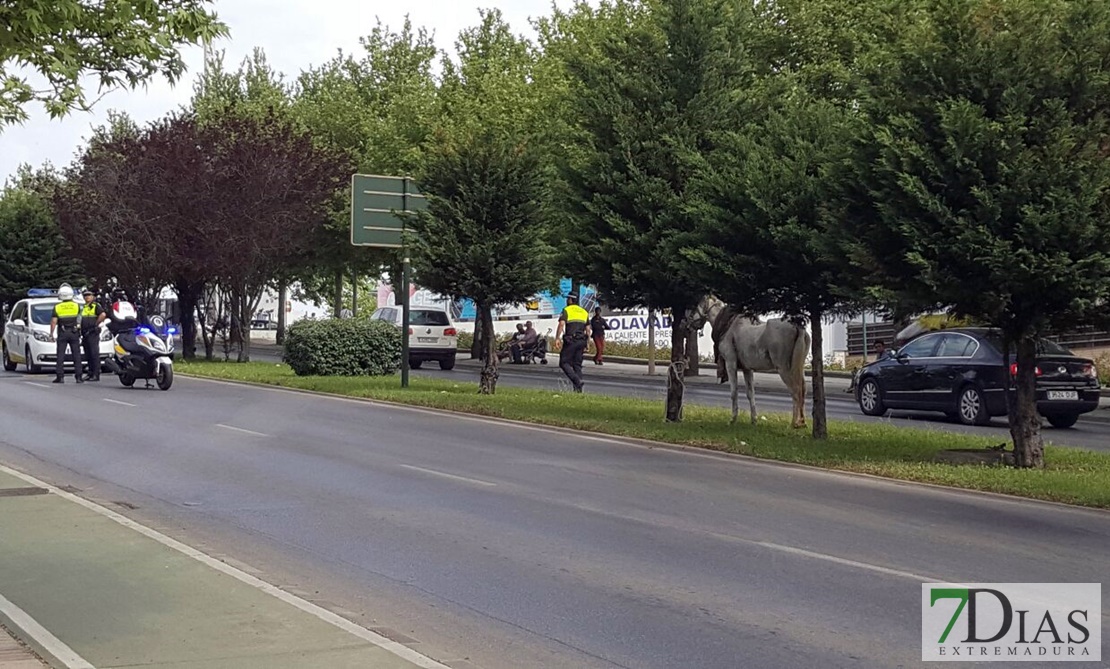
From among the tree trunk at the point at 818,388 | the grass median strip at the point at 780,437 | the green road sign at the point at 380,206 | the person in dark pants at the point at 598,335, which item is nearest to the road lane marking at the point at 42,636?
the grass median strip at the point at 780,437

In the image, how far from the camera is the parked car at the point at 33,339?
31062 millimetres


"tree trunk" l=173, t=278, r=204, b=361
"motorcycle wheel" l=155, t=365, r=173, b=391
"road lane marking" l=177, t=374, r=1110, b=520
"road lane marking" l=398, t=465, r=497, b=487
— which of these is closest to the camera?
"road lane marking" l=177, t=374, r=1110, b=520

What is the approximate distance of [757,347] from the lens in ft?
65.4

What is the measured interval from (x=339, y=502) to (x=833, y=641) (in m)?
5.96

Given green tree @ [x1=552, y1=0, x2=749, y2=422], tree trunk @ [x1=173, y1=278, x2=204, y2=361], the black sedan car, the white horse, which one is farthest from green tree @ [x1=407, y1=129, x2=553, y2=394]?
tree trunk @ [x1=173, y1=278, x2=204, y2=361]

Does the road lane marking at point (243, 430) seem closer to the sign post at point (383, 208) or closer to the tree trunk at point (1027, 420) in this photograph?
the sign post at point (383, 208)

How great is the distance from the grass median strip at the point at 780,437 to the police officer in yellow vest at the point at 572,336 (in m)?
0.70

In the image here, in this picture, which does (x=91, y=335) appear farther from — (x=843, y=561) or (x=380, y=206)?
(x=843, y=561)

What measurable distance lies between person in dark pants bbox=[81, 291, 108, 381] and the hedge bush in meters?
3.95

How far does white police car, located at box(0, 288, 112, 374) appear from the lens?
31.1 metres

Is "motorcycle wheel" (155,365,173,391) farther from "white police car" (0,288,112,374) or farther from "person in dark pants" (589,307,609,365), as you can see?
"person in dark pants" (589,307,609,365)

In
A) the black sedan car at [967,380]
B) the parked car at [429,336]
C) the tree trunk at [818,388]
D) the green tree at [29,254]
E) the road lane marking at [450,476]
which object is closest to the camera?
the road lane marking at [450,476]

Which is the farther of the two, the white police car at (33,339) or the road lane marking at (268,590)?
the white police car at (33,339)

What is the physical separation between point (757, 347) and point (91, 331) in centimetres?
1501
